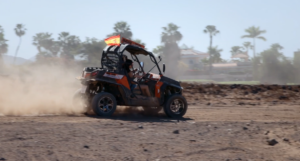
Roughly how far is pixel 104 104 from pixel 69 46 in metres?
40.9

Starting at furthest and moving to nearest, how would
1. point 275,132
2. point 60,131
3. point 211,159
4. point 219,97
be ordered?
point 219,97 → point 275,132 → point 60,131 → point 211,159

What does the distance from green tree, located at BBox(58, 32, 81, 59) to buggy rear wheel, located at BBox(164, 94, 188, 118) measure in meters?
33.5

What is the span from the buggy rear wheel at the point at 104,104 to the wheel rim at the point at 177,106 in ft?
6.25

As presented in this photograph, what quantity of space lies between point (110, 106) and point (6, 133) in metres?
3.94

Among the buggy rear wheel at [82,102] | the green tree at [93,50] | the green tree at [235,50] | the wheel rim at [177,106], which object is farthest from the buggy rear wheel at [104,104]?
the green tree at [235,50]

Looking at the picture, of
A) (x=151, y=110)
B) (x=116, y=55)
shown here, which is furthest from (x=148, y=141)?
(x=151, y=110)

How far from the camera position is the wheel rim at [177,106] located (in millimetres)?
11469

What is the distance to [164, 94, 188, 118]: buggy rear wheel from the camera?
11.3 meters

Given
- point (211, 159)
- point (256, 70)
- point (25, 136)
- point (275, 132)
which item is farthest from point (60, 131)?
point (256, 70)

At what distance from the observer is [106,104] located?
10.6 metres

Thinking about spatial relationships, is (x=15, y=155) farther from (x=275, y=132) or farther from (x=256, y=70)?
(x=256, y=70)

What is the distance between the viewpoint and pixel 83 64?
1592 inches

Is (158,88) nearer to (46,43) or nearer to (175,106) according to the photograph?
(175,106)

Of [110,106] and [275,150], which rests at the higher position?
[110,106]
